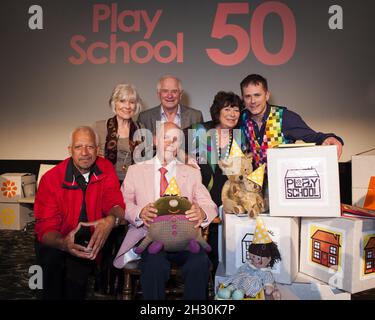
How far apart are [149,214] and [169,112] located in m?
1.39

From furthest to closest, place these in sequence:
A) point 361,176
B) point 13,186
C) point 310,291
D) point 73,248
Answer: point 13,186 → point 361,176 → point 310,291 → point 73,248

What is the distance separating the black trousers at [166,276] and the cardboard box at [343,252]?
76 centimetres

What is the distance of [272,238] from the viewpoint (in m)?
2.53

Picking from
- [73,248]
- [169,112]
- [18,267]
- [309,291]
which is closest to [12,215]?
[18,267]

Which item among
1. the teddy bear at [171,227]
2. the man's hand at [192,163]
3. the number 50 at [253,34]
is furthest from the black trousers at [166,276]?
the number 50 at [253,34]

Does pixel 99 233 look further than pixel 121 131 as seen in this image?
No

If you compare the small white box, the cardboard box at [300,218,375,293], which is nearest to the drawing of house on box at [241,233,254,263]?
the small white box

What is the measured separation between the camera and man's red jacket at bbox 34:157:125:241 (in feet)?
8.19

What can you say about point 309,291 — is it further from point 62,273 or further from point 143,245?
point 62,273

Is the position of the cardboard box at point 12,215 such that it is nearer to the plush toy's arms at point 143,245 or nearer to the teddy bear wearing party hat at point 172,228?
the plush toy's arms at point 143,245

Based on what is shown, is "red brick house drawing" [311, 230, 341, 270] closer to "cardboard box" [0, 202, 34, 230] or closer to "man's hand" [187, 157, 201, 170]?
"man's hand" [187, 157, 201, 170]

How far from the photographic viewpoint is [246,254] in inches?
102
